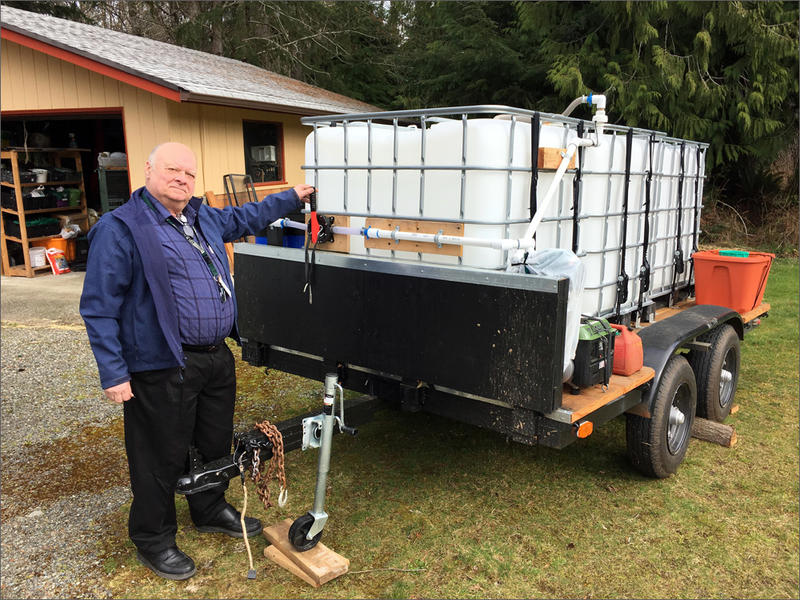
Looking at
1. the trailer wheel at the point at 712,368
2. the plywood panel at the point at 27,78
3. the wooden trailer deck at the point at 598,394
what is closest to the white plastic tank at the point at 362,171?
the wooden trailer deck at the point at 598,394

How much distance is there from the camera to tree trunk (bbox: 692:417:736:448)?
4.63 metres

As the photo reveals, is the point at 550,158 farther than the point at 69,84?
No

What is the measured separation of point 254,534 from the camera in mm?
3564

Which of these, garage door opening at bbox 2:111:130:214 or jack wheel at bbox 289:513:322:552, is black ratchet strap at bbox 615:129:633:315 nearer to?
jack wheel at bbox 289:513:322:552

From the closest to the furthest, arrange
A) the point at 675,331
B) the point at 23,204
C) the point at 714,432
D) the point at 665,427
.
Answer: the point at 665,427, the point at 675,331, the point at 714,432, the point at 23,204

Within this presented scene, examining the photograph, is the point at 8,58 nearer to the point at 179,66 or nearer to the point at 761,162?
the point at 179,66

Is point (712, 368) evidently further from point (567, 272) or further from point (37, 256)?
point (37, 256)

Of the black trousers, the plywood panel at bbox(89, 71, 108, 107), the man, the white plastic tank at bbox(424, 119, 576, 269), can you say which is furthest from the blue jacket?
the plywood panel at bbox(89, 71, 108, 107)

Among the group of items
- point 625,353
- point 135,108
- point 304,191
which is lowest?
point 625,353

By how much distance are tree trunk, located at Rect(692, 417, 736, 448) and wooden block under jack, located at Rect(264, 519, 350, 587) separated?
108 inches

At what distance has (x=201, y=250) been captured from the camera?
10.5 ft

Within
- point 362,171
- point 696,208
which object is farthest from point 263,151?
point 362,171

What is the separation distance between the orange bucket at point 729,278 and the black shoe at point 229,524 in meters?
3.76

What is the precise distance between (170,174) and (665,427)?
10.0 feet
